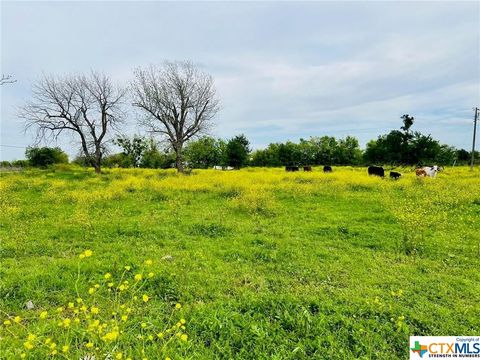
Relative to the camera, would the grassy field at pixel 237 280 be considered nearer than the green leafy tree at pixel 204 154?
Yes

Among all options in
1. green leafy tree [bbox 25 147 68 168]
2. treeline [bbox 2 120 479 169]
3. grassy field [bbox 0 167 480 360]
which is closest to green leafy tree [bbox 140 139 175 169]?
treeline [bbox 2 120 479 169]

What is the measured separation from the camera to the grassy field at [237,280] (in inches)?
127

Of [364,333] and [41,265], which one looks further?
[41,265]

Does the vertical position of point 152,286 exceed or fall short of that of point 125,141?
it falls short

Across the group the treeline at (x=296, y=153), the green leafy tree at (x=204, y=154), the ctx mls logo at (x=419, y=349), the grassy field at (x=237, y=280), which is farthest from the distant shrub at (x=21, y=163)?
the ctx mls logo at (x=419, y=349)

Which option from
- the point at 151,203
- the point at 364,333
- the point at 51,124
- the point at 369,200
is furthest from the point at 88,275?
the point at 51,124

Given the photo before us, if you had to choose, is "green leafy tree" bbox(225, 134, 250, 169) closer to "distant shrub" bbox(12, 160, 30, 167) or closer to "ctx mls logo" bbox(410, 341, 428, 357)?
"distant shrub" bbox(12, 160, 30, 167)

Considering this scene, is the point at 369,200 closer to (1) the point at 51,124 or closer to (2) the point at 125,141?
(1) the point at 51,124

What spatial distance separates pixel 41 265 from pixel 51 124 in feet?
82.1

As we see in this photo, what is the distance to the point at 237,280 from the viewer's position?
467 cm

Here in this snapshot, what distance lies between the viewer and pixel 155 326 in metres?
3.43

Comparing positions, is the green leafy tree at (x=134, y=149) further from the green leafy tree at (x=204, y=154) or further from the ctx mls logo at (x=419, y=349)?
the ctx mls logo at (x=419, y=349)
